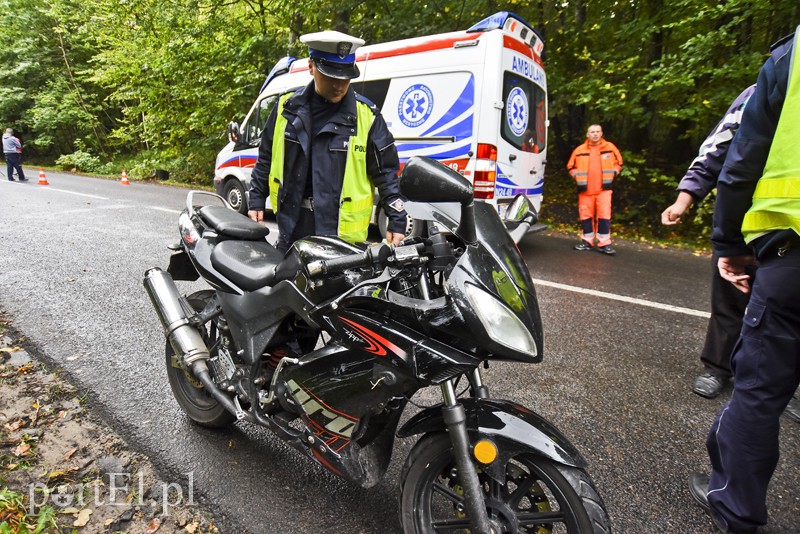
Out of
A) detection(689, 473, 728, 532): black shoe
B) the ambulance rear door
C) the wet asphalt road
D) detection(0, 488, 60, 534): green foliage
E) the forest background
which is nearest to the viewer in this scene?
detection(0, 488, 60, 534): green foliage

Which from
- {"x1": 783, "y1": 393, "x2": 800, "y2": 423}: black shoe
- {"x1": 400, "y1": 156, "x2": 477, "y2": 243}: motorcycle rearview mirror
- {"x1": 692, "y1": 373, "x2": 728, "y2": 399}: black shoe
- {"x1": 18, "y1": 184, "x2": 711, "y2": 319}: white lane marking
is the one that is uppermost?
{"x1": 400, "y1": 156, "x2": 477, "y2": 243}: motorcycle rearview mirror

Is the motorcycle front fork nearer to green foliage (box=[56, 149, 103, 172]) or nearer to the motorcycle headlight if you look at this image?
the motorcycle headlight

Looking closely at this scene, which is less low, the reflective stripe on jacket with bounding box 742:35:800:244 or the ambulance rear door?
the ambulance rear door

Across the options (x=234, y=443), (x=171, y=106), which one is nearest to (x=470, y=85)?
(x=234, y=443)

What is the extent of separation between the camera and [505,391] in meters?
2.94

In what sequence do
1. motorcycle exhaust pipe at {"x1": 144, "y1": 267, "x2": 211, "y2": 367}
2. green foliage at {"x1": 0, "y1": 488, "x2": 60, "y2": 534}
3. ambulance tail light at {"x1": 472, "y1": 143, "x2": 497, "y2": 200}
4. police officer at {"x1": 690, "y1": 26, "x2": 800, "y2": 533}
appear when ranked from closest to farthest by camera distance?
police officer at {"x1": 690, "y1": 26, "x2": 800, "y2": 533}, green foliage at {"x1": 0, "y1": 488, "x2": 60, "y2": 534}, motorcycle exhaust pipe at {"x1": 144, "y1": 267, "x2": 211, "y2": 367}, ambulance tail light at {"x1": 472, "y1": 143, "x2": 497, "y2": 200}

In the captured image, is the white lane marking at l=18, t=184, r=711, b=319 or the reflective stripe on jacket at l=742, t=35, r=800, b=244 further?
the white lane marking at l=18, t=184, r=711, b=319

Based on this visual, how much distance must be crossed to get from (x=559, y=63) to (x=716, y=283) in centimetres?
850

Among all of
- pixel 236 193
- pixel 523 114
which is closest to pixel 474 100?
pixel 523 114

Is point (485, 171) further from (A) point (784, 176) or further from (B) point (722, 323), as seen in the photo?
(A) point (784, 176)

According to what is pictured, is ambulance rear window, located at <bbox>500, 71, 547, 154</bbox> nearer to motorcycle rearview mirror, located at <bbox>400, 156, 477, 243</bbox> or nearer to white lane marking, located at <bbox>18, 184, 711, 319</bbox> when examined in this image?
white lane marking, located at <bbox>18, 184, 711, 319</bbox>

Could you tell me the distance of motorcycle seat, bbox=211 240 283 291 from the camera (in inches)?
79.7

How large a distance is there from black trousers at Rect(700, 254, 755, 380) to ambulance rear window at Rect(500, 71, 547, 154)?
3.54m

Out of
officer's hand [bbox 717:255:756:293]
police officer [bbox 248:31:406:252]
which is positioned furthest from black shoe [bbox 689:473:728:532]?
police officer [bbox 248:31:406:252]
